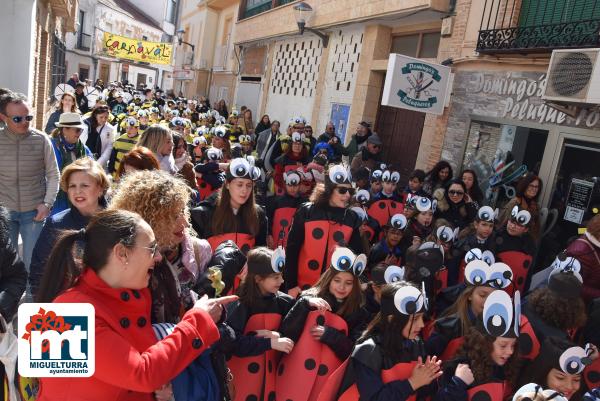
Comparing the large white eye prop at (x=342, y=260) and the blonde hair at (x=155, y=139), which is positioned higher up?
the blonde hair at (x=155, y=139)

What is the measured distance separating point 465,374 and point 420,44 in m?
8.91

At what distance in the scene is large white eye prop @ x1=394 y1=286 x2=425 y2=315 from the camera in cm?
284

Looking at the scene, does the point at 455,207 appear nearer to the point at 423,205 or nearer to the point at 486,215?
the point at 423,205

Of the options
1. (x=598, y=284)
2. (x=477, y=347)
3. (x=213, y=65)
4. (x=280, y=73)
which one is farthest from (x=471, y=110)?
(x=213, y=65)

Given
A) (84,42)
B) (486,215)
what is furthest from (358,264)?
(84,42)

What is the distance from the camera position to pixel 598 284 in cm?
439

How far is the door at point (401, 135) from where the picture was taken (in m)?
10.4

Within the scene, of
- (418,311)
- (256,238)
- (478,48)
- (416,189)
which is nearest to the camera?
(418,311)

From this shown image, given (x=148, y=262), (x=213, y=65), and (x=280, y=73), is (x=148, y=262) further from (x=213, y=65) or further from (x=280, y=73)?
(x=213, y=65)

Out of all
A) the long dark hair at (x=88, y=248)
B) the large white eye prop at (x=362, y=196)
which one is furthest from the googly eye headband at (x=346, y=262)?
the large white eye prop at (x=362, y=196)

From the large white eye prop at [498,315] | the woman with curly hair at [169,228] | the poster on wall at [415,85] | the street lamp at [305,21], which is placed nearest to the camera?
the woman with curly hair at [169,228]

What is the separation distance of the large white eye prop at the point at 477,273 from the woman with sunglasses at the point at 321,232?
1.01 meters

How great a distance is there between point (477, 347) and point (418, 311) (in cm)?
41

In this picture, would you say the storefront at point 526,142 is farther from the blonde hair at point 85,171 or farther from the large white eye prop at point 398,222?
the blonde hair at point 85,171
